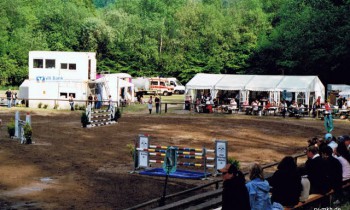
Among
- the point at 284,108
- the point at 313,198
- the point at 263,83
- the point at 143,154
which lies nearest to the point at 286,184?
the point at 313,198

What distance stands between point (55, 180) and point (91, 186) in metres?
1.49

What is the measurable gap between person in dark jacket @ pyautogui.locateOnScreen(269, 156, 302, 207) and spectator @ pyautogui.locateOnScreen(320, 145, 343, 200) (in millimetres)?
1669

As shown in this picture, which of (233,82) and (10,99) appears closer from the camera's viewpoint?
(233,82)

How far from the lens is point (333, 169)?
11812mm

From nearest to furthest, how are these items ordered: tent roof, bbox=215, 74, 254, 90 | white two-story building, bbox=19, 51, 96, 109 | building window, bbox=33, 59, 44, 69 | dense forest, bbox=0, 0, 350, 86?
tent roof, bbox=215, 74, 254, 90 < white two-story building, bbox=19, 51, 96, 109 < building window, bbox=33, 59, 44, 69 < dense forest, bbox=0, 0, 350, 86

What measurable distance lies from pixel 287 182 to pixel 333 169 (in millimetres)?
2205

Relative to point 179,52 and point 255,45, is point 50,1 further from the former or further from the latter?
point 255,45

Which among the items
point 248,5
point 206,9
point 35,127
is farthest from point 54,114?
point 248,5

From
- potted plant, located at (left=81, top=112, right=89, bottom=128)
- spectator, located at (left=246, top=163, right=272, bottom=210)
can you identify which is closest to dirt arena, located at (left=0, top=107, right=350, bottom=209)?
potted plant, located at (left=81, top=112, right=89, bottom=128)

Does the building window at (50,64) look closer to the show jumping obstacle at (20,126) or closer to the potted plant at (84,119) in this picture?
the potted plant at (84,119)

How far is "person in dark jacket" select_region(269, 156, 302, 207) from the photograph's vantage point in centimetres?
987

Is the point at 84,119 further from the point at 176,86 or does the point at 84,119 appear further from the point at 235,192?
the point at 176,86

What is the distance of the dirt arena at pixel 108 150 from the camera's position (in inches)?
631

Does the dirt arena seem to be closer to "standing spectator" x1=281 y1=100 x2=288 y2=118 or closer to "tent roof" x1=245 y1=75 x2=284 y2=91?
"standing spectator" x1=281 y1=100 x2=288 y2=118
